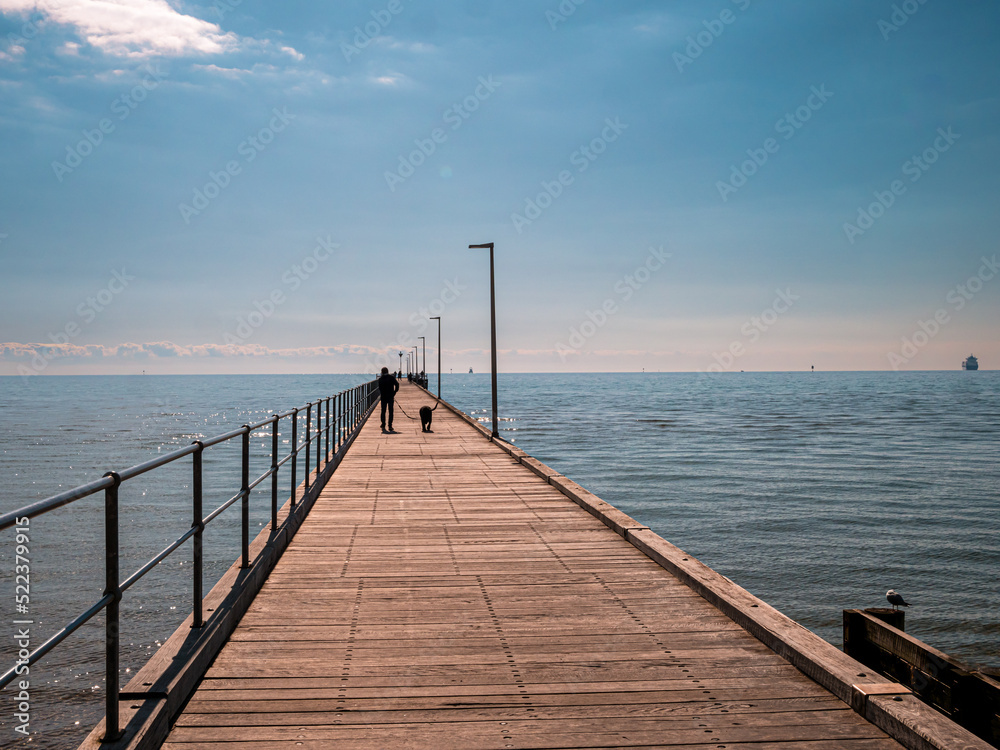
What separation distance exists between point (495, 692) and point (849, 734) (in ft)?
5.63

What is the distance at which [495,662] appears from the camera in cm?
439

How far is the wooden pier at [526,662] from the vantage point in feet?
11.4

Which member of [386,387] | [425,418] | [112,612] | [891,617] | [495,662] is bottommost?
[891,617]

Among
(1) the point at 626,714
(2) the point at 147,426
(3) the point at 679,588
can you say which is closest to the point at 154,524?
(3) the point at 679,588

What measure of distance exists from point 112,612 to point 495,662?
7.23ft

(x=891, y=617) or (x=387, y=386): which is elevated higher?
(x=387, y=386)

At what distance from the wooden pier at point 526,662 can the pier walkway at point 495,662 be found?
1cm

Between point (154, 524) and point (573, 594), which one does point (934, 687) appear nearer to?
point (573, 594)

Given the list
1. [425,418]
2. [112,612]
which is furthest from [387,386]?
[112,612]

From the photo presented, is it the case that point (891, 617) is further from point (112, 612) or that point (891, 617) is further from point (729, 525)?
point (729, 525)

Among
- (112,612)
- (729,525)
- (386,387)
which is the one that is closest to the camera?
(112,612)

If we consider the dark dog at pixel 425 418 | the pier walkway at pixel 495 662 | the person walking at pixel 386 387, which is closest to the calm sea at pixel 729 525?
the pier walkway at pixel 495 662

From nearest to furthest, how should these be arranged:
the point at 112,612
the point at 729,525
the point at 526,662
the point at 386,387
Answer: the point at 112,612 < the point at 526,662 < the point at 729,525 < the point at 386,387

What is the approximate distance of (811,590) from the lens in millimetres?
12344
